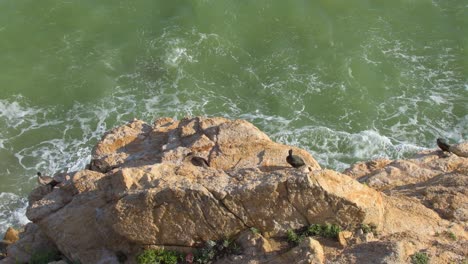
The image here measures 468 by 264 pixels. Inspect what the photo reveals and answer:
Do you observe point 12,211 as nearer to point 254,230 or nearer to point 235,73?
point 235,73

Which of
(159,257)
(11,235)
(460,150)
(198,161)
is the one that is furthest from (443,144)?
(11,235)

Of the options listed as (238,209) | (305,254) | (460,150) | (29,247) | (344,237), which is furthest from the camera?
(460,150)

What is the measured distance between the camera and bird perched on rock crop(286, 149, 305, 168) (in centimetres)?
1569

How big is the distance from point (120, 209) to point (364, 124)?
50.8 feet

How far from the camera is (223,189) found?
13938 millimetres

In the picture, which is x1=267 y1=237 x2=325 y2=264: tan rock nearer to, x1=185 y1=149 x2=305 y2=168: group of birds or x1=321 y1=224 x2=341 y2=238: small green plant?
x1=321 y1=224 x2=341 y2=238: small green plant

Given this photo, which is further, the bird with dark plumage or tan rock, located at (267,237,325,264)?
the bird with dark plumage

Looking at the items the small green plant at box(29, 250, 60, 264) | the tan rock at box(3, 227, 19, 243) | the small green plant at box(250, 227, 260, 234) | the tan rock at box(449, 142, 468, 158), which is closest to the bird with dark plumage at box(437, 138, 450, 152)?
the tan rock at box(449, 142, 468, 158)

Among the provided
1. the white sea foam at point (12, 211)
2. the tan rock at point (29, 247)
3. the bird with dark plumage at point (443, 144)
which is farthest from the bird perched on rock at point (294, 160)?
the white sea foam at point (12, 211)

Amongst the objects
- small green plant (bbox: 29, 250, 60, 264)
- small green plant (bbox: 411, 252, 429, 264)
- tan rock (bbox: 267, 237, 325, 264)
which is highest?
tan rock (bbox: 267, 237, 325, 264)

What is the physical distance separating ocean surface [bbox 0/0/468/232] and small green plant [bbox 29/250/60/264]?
7.14m

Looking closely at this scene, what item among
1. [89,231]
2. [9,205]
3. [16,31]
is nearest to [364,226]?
[89,231]

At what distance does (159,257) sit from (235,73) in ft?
53.4

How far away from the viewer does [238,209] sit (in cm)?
1381
